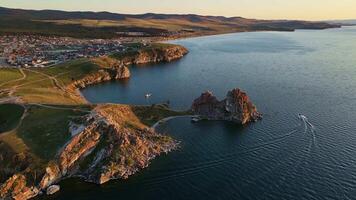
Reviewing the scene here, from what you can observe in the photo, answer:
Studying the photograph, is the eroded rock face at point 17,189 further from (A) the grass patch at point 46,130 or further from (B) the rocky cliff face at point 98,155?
(A) the grass patch at point 46,130

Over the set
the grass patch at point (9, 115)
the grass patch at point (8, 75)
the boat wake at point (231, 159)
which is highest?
the grass patch at point (9, 115)

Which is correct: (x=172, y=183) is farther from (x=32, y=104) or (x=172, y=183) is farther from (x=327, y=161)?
(x=32, y=104)

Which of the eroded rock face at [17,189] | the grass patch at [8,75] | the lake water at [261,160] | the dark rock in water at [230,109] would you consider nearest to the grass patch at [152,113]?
the lake water at [261,160]

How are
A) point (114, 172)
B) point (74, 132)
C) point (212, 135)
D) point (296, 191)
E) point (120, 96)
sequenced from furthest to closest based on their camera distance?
point (120, 96)
point (212, 135)
point (74, 132)
point (114, 172)
point (296, 191)

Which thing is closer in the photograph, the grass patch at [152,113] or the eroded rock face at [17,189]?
the eroded rock face at [17,189]

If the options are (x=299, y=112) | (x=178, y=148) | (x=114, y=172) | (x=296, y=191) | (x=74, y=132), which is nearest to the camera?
(x=296, y=191)

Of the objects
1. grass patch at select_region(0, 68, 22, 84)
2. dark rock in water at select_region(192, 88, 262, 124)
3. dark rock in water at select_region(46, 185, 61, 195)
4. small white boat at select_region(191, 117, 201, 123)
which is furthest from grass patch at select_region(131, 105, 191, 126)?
grass patch at select_region(0, 68, 22, 84)

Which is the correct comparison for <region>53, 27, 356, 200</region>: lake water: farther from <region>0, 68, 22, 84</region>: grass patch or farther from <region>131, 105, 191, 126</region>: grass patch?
<region>0, 68, 22, 84</region>: grass patch

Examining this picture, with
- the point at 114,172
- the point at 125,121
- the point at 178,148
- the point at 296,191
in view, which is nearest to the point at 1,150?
the point at 114,172
